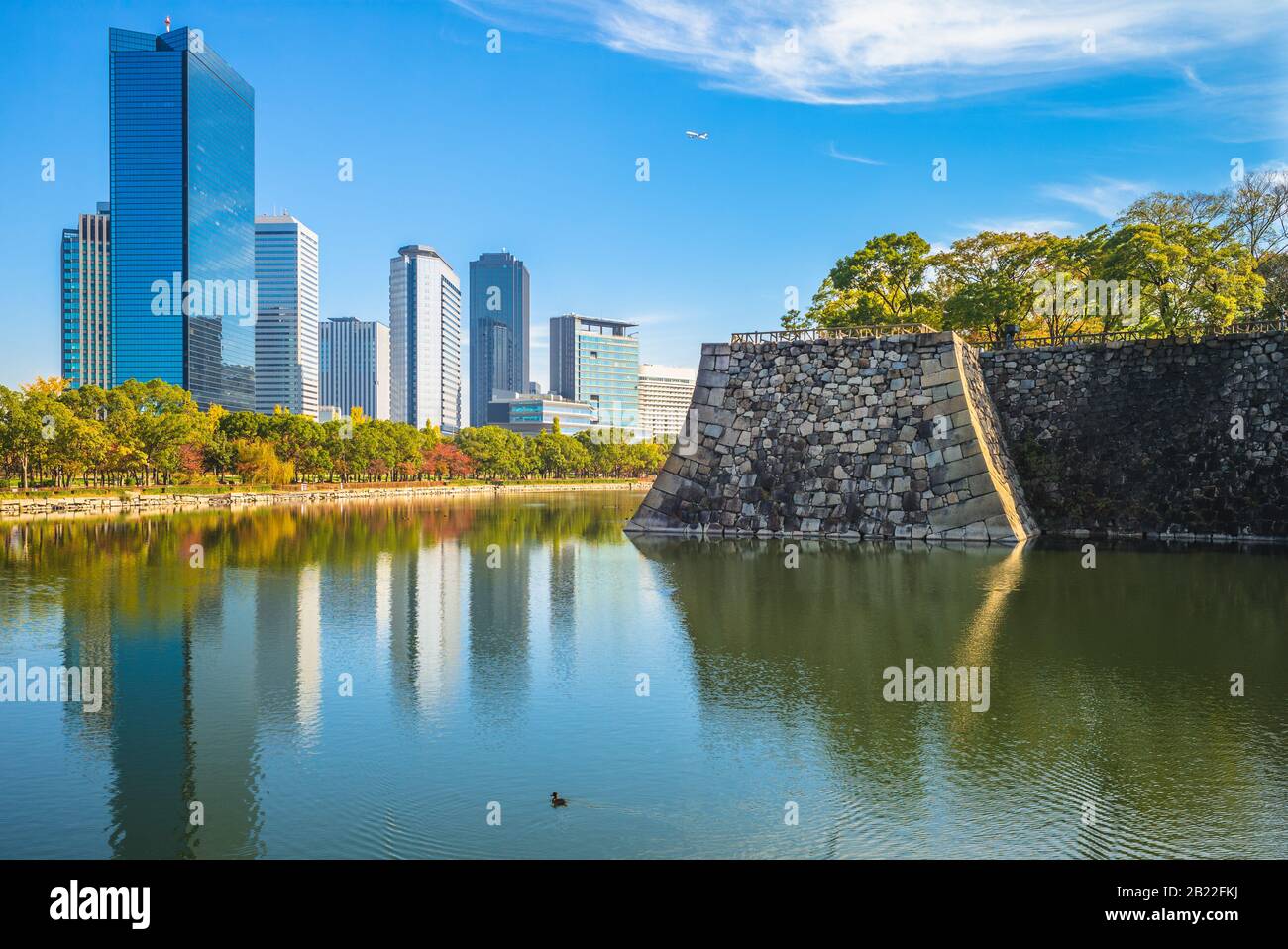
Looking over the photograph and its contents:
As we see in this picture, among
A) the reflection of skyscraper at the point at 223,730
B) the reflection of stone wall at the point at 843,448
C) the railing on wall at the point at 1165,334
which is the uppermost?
the railing on wall at the point at 1165,334

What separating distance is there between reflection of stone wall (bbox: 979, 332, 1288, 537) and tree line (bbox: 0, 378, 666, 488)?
60.2 metres

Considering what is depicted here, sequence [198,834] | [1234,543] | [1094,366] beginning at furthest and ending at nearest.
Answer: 1. [1094,366]
2. [1234,543]
3. [198,834]

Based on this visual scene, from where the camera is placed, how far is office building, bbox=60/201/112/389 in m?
171

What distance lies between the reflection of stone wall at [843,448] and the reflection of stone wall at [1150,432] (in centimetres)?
183

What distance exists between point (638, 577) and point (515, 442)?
367ft

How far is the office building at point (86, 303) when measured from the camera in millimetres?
170625

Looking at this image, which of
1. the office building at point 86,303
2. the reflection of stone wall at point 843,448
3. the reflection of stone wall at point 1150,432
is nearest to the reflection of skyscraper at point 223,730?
the reflection of stone wall at point 843,448

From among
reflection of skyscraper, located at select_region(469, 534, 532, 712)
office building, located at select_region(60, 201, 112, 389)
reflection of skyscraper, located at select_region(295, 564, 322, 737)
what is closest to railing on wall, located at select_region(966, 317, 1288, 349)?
reflection of skyscraper, located at select_region(469, 534, 532, 712)

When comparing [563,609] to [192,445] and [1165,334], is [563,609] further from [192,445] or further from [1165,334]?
[192,445]

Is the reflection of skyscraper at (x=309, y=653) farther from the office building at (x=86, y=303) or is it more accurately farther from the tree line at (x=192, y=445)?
the office building at (x=86, y=303)

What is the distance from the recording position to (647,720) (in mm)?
11641
